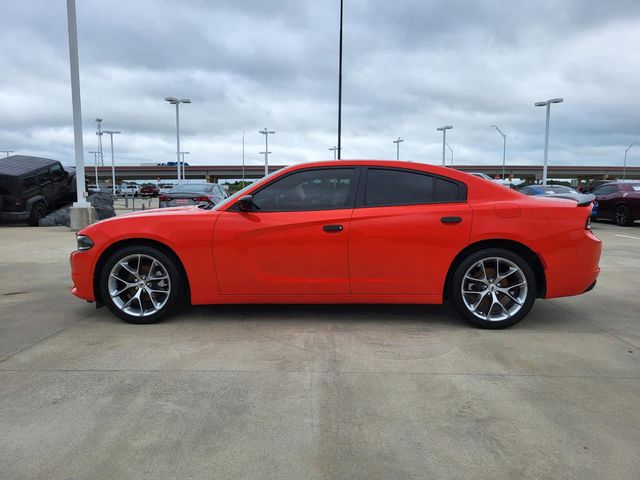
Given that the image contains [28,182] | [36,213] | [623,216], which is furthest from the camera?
[623,216]

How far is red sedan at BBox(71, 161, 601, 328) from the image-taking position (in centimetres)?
437

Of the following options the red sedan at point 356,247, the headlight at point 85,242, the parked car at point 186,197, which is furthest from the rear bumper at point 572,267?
the parked car at point 186,197

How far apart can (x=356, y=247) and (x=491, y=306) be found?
1372 mm

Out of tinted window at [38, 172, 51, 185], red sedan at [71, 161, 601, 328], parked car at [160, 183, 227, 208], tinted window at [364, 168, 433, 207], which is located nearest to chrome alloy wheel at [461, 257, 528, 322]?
red sedan at [71, 161, 601, 328]

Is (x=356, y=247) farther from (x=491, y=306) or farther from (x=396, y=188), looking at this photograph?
(x=491, y=306)

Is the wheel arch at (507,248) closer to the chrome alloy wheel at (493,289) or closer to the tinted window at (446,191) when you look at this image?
the chrome alloy wheel at (493,289)

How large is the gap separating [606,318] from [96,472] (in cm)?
476

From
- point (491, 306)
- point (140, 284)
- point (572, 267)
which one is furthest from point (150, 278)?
point (572, 267)

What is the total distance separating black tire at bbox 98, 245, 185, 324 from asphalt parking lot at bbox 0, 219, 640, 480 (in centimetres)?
13

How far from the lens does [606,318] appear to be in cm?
489

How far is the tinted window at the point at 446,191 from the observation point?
451 centimetres

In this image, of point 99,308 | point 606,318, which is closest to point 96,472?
point 99,308

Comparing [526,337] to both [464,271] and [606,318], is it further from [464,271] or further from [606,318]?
[606,318]

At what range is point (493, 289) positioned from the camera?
14.6 ft
